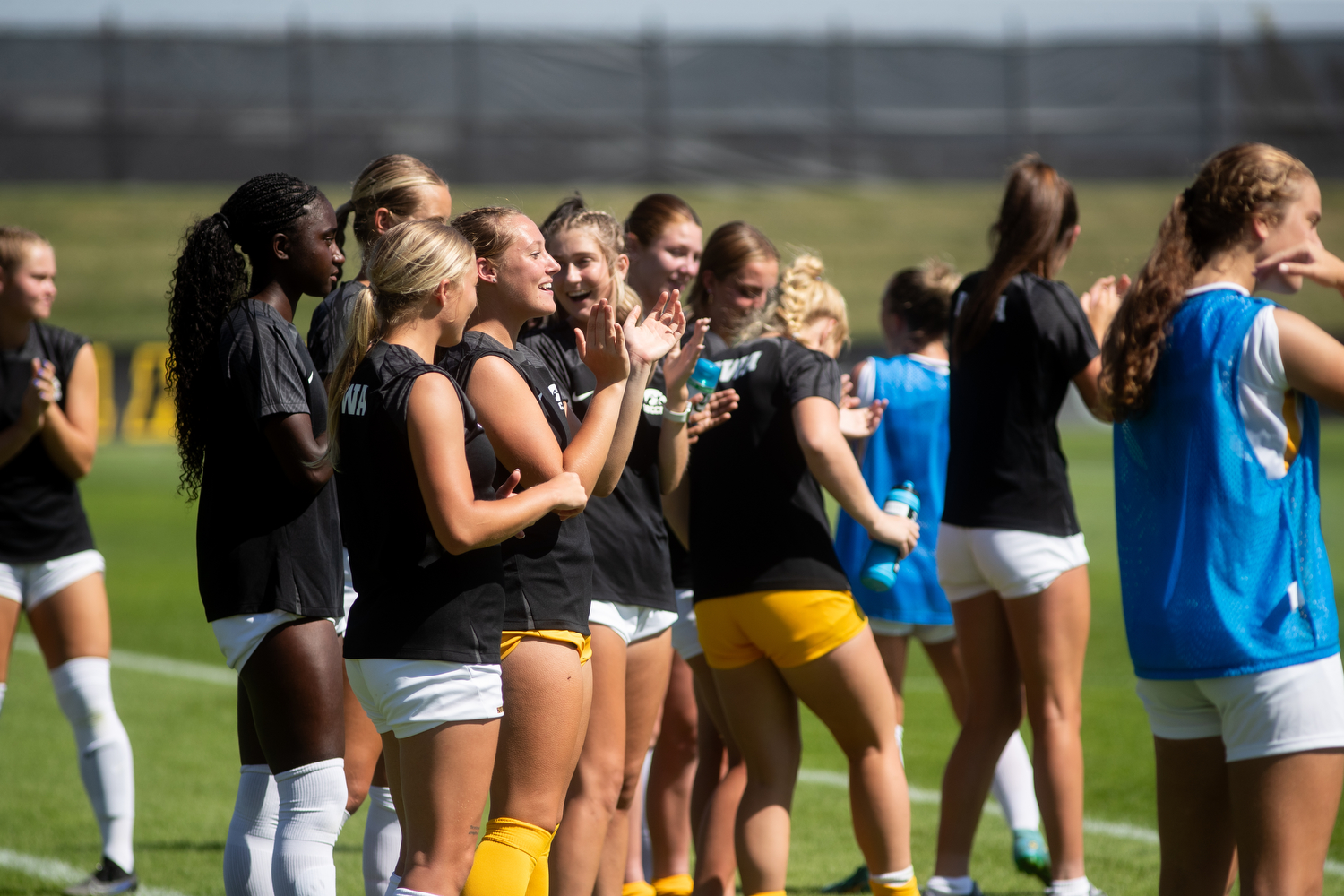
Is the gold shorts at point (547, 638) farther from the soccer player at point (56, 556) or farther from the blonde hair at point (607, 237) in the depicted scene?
the soccer player at point (56, 556)

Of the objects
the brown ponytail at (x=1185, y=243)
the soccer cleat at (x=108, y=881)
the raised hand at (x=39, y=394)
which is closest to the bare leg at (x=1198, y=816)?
the brown ponytail at (x=1185, y=243)

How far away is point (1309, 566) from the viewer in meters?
2.78

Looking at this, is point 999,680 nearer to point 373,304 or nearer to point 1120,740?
point 373,304

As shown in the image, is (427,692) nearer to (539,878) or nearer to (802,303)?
(539,878)

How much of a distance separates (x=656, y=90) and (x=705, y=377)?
3960 cm

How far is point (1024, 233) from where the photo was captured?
4.34 metres

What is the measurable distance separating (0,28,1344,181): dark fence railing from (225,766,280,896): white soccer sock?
37.6 metres

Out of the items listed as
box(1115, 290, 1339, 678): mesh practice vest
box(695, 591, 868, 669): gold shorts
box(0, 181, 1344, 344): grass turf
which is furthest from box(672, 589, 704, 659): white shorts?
box(0, 181, 1344, 344): grass turf

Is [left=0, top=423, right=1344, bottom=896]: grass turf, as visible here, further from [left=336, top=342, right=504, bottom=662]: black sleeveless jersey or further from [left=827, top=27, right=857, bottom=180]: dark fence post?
[left=827, top=27, right=857, bottom=180]: dark fence post

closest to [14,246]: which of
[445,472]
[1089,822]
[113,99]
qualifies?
[445,472]

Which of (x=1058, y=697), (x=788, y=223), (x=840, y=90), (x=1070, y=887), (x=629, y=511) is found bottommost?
(x=1070, y=887)

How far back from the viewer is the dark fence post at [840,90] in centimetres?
4175

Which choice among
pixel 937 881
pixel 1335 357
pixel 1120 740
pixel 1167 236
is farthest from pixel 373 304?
pixel 1120 740

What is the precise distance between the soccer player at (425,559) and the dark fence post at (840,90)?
4024 centimetres
